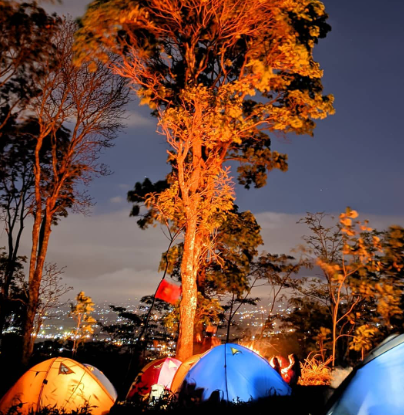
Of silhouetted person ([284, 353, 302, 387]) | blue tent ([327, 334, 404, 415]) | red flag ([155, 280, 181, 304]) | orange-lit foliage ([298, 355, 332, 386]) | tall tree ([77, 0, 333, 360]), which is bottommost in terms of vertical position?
orange-lit foliage ([298, 355, 332, 386])

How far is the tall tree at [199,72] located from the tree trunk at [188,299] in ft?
0.09

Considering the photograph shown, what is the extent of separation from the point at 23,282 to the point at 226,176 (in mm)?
10510

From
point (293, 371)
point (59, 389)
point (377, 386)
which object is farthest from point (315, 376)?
point (377, 386)

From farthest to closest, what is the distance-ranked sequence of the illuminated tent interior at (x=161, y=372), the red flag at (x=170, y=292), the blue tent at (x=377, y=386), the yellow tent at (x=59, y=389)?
the red flag at (x=170, y=292)
the illuminated tent interior at (x=161, y=372)
the yellow tent at (x=59, y=389)
the blue tent at (x=377, y=386)

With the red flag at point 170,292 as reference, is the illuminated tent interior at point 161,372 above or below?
below

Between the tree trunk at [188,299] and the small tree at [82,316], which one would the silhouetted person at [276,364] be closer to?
the tree trunk at [188,299]

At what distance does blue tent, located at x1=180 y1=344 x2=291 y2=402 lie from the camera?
6.12 metres

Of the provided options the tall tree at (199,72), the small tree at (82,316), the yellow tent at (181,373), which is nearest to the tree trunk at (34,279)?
the small tree at (82,316)

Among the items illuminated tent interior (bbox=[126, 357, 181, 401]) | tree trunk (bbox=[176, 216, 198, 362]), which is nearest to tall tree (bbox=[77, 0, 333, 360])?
tree trunk (bbox=[176, 216, 198, 362])

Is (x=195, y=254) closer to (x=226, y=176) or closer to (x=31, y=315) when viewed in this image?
(x=226, y=176)

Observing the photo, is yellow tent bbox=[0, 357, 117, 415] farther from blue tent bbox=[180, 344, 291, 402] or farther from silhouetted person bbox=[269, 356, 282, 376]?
silhouetted person bbox=[269, 356, 282, 376]

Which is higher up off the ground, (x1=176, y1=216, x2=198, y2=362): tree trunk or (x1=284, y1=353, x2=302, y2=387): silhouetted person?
(x1=176, y1=216, x2=198, y2=362): tree trunk

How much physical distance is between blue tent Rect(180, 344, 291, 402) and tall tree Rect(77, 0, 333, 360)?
338 centimetres

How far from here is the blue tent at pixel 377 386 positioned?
3123 mm
